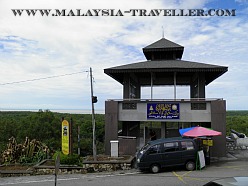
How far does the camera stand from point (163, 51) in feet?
70.7

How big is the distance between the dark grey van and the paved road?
1.33 ft

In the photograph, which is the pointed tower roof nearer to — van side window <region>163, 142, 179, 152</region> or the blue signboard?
Result: the blue signboard

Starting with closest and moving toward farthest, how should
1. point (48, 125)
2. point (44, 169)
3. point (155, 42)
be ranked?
point (44, 169) → point (155, 42) → point (48, 125)

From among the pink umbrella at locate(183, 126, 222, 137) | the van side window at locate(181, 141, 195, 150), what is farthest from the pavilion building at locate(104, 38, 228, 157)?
the van side window at locate(181, 141, 195, 150)

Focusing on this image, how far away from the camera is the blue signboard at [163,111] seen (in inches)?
678

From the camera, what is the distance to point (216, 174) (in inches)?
475

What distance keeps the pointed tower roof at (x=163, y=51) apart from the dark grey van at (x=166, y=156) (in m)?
9.99

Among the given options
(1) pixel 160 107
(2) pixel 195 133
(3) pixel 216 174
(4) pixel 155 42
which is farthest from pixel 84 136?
(3) pixel 216 174

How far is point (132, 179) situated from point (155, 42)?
555 inches

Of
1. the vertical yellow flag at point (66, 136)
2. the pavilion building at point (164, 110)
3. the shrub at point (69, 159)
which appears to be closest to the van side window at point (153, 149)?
the pavilion building at point (164, 110)

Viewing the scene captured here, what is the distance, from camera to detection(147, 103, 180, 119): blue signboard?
1722 cm

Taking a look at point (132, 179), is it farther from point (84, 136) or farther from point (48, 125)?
point (84, 136)

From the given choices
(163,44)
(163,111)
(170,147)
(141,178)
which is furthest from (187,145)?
(163,44)

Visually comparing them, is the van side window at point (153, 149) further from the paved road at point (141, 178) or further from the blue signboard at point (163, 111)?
the blue signboard at point (163, 111)
